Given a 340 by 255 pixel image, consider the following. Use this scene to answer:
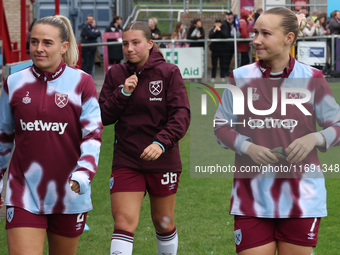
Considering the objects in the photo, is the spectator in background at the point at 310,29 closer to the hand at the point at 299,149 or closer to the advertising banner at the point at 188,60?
the advertising banner at the point at 188,60

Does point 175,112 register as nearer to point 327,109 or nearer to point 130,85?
point 130,85

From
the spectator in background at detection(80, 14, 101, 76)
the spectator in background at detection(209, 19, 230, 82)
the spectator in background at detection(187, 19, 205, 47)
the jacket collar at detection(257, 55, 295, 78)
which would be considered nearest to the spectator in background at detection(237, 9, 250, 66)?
the spectator in background at detection(209, 19, 230, 82)

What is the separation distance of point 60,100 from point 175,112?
4.54 ft

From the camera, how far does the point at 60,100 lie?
485cm

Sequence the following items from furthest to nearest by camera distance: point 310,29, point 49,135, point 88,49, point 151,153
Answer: point 310,29 < point 88,49 < point 151,153 < point 49,135

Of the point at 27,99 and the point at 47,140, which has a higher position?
the point at 27,99

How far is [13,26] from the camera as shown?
104 ft

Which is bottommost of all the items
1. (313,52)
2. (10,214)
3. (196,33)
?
(313,52)

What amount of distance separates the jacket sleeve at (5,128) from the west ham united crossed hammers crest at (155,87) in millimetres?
1375

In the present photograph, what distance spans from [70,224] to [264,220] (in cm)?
125

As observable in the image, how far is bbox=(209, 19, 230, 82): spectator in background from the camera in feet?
74.1

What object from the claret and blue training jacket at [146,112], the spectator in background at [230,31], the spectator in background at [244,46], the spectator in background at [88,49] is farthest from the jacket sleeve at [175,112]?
the spectator in background at [244,46]

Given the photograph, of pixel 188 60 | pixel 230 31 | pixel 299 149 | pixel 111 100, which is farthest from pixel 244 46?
Answer: pixel 299 149

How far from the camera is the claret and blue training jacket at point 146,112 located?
5996mm
